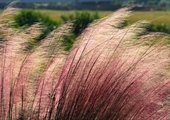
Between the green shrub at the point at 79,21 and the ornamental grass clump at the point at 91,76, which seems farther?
the green shrub at the point at 79,21

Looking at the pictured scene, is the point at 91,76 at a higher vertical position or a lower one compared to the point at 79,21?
higher

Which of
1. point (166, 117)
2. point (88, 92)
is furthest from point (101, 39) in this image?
point (166, 117)

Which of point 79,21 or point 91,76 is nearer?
point 91,76

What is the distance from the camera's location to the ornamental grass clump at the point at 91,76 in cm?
390

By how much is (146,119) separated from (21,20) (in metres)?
7.38

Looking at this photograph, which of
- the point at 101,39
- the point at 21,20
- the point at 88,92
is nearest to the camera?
the point at 88,92

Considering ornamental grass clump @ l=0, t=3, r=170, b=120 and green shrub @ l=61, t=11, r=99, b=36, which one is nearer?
ornamental grass clump @ l=0, t=3, r=170, b=120

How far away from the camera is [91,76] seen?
3.95 meters

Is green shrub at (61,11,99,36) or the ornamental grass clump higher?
the ornamental grass clump

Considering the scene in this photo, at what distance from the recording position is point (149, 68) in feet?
13.3

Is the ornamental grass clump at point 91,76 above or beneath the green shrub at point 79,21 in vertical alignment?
above

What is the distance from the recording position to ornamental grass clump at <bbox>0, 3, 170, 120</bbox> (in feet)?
12.8

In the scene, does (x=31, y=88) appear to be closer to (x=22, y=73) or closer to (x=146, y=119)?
(x=22, y=73)

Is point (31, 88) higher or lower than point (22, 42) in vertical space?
lower
